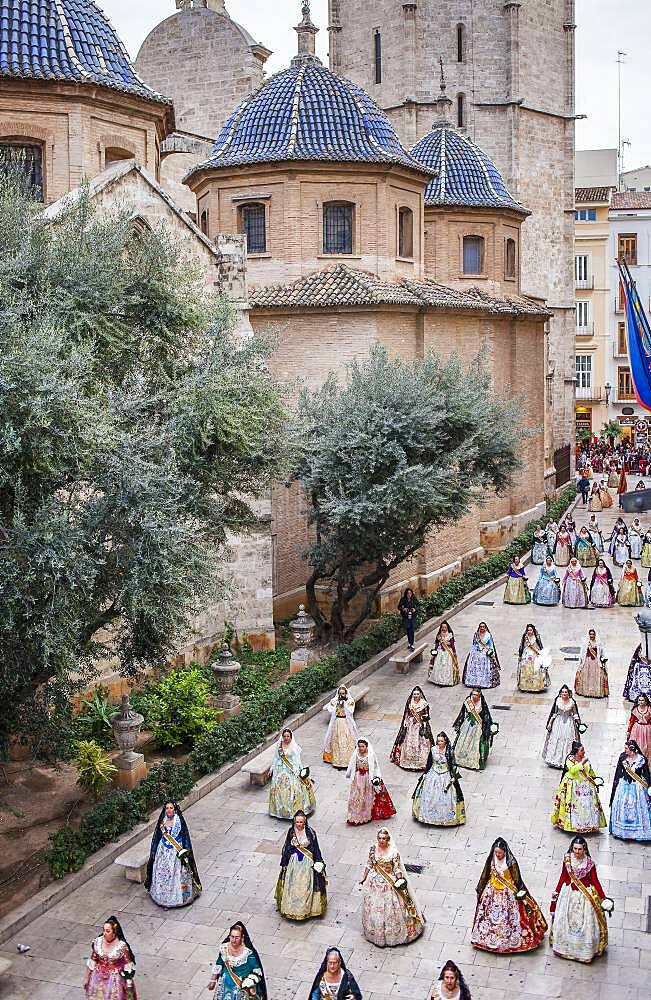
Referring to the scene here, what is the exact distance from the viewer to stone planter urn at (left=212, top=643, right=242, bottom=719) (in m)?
17.8

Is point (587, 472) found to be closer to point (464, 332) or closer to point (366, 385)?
point (464, 332)

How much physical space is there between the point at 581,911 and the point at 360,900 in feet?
8.16

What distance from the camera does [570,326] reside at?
44.9 m

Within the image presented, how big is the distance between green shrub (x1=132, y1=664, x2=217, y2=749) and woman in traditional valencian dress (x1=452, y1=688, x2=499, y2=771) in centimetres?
367

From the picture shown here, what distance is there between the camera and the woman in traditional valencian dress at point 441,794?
1367 centimetres

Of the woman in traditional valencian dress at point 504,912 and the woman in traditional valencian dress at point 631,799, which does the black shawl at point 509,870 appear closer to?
the woman in traditional valencian dress at point 504,912

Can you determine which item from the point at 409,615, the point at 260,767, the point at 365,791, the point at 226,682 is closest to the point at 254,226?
the point at 409,615

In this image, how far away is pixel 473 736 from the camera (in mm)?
15727

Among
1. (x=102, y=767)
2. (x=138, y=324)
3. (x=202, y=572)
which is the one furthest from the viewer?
(x=102, y=767)

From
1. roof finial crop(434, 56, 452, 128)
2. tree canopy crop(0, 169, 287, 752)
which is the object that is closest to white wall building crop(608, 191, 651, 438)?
roof finial crop(434, 56, 452, 128)

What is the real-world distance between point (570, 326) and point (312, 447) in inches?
1079

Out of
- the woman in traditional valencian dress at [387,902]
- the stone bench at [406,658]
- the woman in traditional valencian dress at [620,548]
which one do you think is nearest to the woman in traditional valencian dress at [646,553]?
the woman in traditional valencian dress at [620,548]

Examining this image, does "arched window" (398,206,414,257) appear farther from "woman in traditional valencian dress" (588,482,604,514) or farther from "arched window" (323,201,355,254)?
"woman in traditional valencian dress" (588,482,604,514)

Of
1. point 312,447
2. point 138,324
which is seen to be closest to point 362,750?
point 138,324
